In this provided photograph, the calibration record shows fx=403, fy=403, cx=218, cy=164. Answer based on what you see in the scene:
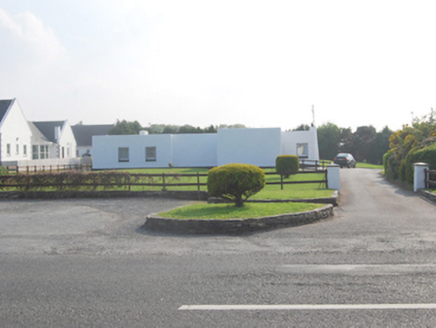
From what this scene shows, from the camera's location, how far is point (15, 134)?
43.7 m

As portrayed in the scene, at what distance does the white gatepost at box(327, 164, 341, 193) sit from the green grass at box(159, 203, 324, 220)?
517 cm

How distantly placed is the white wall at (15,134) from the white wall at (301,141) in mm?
27922

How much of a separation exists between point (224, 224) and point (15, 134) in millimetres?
41041

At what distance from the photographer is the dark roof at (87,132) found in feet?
238

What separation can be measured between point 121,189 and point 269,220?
9.49 meters

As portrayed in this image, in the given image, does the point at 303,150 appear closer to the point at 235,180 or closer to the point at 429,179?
the point at 429,179

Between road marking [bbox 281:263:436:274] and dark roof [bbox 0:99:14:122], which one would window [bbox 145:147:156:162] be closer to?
dark roof [bbox 0:99:14:122]

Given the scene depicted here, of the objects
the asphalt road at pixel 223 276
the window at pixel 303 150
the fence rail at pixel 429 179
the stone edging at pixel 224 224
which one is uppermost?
the window at pixel 303 150

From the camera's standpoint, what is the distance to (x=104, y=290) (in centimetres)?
521

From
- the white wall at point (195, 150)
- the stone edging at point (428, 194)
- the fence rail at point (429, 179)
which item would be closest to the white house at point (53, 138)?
the white wall at point (195, 150)

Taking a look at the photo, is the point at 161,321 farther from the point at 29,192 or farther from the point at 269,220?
the point at 29,192

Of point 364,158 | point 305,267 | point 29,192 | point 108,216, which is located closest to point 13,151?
point 29,192

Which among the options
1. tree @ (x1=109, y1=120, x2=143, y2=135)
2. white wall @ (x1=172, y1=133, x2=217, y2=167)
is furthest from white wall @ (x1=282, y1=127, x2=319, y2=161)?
tree @ (x1=109, y1=120, x2=143, y2=135)

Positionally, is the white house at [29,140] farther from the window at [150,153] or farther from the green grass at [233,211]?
the green grass at [233,211]
